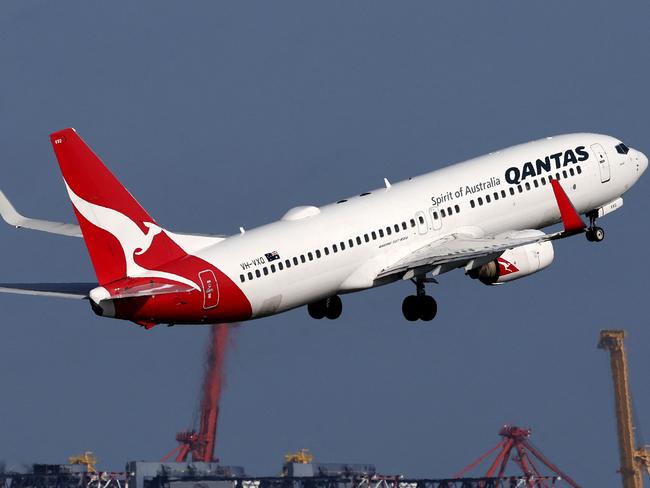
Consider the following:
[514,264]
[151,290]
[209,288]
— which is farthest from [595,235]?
[151,290]

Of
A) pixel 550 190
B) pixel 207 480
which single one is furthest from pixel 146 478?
pixel 550 190

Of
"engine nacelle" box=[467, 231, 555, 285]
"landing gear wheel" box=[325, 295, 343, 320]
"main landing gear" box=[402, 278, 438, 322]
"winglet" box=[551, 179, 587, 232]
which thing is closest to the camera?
"winglet" box=[551, 179, 587, 232]

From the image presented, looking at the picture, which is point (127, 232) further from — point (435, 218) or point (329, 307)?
point (435, 218)

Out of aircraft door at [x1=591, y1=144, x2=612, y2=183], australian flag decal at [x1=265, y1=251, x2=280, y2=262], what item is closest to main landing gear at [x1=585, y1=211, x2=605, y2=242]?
aircraft door at [x1=591, y1=144, x2=612, y2=183]

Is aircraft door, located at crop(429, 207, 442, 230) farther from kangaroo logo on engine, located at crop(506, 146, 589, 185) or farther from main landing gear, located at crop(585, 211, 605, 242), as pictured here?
main landing gear, located at crop(585, 211, 605, 242)

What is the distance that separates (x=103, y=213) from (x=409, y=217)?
1643 cm

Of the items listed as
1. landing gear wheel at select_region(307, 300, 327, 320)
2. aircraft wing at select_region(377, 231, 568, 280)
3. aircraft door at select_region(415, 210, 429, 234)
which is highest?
aircraft door at select_region(415, 210, 429, 234)

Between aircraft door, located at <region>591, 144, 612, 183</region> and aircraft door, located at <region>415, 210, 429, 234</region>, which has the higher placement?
aircraft door, located at <region>591, 144, 612, 183</region>

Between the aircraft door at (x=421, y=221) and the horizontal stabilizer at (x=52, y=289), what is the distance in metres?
16.5

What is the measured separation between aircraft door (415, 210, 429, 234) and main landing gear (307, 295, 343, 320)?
6.78 m

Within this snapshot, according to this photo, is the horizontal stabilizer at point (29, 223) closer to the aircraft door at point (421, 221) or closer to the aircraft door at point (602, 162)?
the aircraft door at point (421, 221)

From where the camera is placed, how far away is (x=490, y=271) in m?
91.6

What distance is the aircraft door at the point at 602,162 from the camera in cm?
9725

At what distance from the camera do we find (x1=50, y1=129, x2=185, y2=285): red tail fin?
78.4 metres
